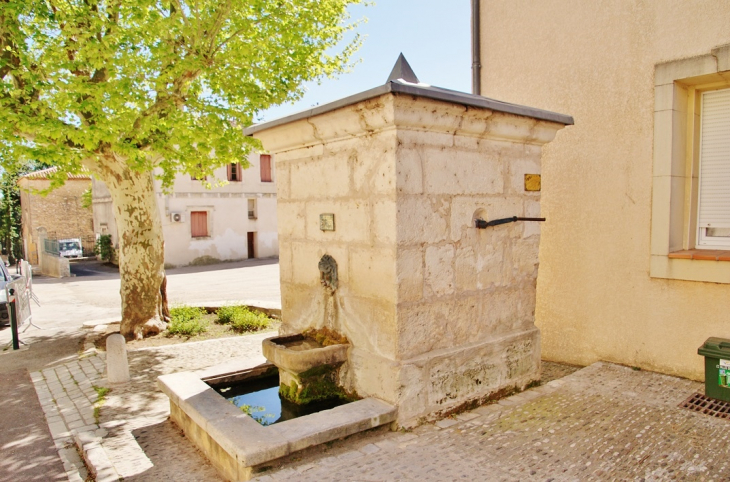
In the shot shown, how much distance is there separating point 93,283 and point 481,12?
660 inches

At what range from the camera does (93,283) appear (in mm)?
17969

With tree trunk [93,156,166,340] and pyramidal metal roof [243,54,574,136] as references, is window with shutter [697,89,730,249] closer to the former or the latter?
pyramidal metal roof [243,54,574,136]

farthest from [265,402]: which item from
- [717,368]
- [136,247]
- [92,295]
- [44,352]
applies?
[92,295]

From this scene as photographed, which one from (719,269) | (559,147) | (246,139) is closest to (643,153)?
(559,147)

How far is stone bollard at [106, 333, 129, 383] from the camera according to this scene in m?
5.79

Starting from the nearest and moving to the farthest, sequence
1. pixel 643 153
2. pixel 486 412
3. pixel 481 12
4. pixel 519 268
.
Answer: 1. pixel 486 412
2. pixel 519 268
3. pixel 643 153
4. pixel 481 12

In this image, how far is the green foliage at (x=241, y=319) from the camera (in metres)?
8.64

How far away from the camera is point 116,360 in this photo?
5.82 meters

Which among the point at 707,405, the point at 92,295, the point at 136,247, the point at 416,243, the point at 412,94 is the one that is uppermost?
the point at 412,94

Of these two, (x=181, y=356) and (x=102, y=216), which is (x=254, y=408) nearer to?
(x=181, y=356)

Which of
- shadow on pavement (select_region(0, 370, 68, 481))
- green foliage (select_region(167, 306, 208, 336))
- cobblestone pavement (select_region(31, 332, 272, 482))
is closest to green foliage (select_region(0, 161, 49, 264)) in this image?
green foliage (select_region(167, 306, 208, 336))

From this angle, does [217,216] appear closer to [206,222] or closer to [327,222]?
[206,222]

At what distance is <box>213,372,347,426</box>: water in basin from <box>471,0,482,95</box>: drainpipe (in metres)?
4.19

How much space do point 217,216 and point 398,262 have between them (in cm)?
2222
